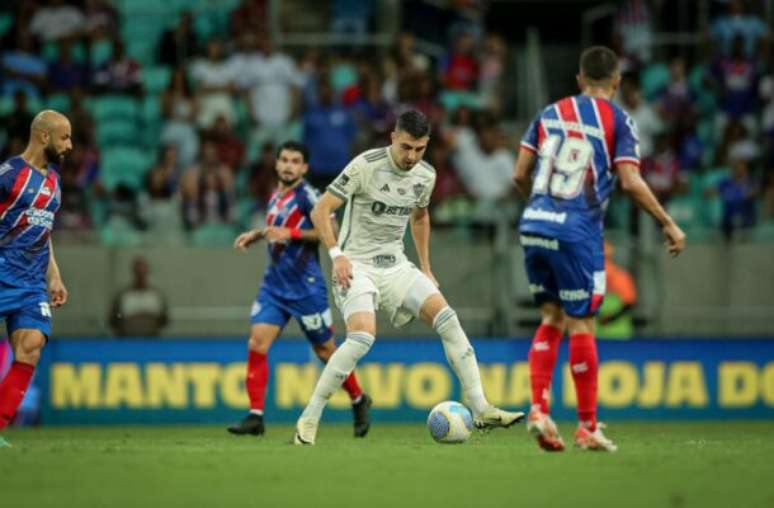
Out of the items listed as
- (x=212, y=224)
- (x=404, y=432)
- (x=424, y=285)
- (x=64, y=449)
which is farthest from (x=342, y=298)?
(x=212, y=224)

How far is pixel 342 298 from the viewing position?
10969 mm

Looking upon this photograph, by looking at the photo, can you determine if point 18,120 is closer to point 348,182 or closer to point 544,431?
point 348,182

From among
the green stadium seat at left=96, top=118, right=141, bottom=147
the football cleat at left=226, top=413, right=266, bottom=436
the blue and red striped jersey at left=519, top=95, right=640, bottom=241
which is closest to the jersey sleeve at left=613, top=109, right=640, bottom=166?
the blue and red striped jersey at left=519, top=95, right=640, bottom=241

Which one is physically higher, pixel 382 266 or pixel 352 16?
pixel 352 16

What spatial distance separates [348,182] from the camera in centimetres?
1091

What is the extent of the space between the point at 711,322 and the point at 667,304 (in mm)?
576

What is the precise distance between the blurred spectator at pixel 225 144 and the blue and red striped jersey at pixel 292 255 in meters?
6.78

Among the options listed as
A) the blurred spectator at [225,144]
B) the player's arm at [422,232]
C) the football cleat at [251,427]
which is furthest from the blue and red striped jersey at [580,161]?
the blurred spectator at [225,144]

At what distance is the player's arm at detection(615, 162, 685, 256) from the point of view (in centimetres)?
930

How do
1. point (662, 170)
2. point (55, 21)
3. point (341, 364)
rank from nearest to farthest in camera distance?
point (341, 364), point (662, 170), point (55, 21)

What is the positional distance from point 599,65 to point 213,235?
31.5 feet

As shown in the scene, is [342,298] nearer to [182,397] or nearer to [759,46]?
[182,397]

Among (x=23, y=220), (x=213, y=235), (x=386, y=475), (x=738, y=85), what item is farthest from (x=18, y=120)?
(x=386, y=475)

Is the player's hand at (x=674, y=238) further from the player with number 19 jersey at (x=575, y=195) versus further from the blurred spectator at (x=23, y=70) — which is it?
the blurred spectator at (x=23, y=70)
